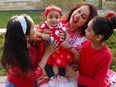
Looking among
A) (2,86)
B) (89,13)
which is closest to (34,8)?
(2,86)

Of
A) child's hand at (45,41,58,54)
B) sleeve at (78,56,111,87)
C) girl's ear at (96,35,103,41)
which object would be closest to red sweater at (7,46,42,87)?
child's hand at (45,41,58,54)

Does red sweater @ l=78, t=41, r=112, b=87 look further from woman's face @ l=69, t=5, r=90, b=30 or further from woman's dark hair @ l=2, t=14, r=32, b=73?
woman's dark hair @ l=2, t=14, r=32, b=73

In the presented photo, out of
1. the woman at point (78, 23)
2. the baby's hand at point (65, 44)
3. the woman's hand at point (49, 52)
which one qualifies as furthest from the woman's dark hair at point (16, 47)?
the woman at point (78, 23)

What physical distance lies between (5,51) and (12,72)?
176 mm

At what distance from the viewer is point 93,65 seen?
7.95 ft

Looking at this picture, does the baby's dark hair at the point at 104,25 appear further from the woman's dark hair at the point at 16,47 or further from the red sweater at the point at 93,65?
the woman's dark hair at the point at 16,47

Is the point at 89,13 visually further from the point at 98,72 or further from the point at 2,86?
the point at 2,86

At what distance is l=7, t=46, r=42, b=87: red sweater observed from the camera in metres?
2.39

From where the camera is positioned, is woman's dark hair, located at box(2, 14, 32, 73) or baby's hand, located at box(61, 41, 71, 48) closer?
woman's dark hair, located at box(2, 14, 32, 73)

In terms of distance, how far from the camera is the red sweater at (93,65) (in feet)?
7.79

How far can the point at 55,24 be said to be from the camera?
2.41 meters

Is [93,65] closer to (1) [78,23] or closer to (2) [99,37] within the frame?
(2) [99,37]

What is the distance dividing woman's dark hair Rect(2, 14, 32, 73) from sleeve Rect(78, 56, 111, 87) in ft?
1.43

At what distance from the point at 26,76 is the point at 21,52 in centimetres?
20
